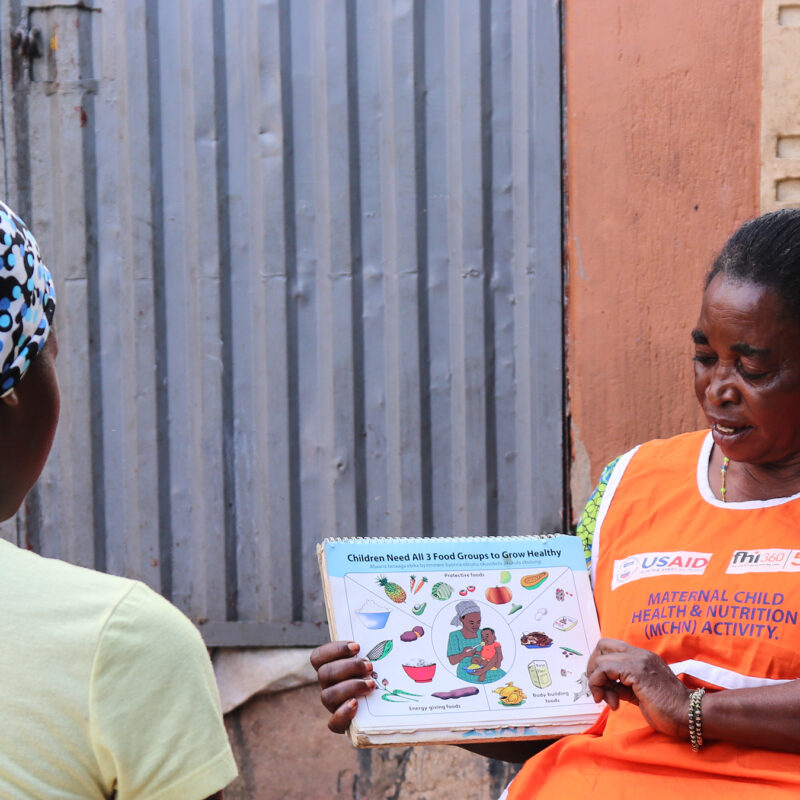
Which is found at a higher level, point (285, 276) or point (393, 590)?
point (285, 276)

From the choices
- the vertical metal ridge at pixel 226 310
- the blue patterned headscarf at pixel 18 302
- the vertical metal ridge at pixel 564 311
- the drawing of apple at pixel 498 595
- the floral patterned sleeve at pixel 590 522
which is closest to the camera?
the blue patterned headscarf at pixel 18 302

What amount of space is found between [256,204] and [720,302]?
6.50 feet

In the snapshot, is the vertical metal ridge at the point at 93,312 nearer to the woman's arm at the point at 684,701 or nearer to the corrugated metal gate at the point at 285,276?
the corrugated metal gate at the point at 285,276

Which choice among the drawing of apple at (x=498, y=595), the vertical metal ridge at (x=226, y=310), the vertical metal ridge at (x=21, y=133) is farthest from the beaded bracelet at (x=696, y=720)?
the vertical metal ridge at (x=21, y=133)

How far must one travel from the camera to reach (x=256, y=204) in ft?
11.9

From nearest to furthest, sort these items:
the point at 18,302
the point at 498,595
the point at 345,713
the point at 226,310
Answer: the point at 18,302
the point at 345,713
the point at 498,595
the point at 226,310

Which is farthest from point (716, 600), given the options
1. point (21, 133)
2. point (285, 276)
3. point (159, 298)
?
point (21, 133)

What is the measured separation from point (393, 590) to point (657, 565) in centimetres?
54

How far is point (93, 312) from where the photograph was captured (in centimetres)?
372

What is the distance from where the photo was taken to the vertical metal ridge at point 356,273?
11.8ft

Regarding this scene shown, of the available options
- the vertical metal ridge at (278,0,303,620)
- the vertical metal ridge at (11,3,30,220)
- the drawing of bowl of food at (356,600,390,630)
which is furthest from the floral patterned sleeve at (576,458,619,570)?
the vertical metal ridge at (11,3,30,220)

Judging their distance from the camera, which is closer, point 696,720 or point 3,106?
point 696,720

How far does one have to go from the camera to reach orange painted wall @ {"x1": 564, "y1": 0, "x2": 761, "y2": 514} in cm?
339

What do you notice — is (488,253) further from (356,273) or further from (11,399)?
(11,399)
